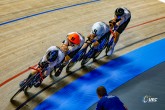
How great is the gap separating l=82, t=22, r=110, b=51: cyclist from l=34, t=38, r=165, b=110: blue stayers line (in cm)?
59

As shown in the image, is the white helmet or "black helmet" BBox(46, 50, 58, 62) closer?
"black helmet" BBox(46, 50, 58, 62)

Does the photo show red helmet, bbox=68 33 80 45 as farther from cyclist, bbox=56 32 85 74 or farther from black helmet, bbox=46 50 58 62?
black helmet, bbox=46 50 58 62

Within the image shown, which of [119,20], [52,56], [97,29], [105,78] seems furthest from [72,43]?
[119,20]

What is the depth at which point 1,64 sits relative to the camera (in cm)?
668

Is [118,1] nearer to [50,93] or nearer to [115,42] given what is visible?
[115,42]

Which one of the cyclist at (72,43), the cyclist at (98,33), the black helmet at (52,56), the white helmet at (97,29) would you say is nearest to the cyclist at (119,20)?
the cyclist at (98,33)

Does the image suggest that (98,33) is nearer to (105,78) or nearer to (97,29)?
(97,29)

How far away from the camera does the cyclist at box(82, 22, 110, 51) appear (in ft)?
21.4

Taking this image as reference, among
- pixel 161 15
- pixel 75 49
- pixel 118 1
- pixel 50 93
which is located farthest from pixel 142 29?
pixel 50 93

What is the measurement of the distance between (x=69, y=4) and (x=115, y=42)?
11.3 ft

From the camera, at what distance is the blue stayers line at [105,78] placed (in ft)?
18.4

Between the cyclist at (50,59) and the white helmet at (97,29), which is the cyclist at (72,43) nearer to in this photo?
the cyclist at (50,59)

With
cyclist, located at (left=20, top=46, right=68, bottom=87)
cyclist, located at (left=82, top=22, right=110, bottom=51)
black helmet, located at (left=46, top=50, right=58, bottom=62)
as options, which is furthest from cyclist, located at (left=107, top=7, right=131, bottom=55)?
black helmet, located at (left=46, top=50, right=58, bottom=62)

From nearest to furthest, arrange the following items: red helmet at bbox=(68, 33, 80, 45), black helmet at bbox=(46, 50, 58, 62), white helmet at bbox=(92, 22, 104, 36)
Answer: black helmet at bbox=(46, 50, 58, 62) < red helmet at bbox=(68, 33, 80, 45) < white helmet at bbox=(92, 22, 104, 36)
